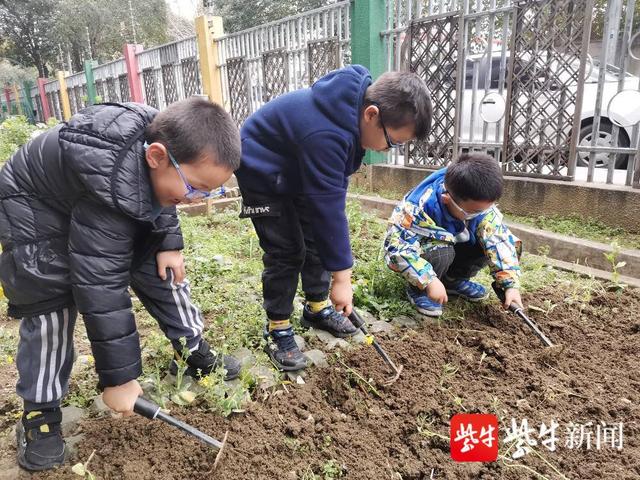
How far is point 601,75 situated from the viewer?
13.5 feet

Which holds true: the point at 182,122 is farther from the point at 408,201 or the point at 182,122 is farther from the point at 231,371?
the point at 408,201

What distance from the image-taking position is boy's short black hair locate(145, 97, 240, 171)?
4.92ft

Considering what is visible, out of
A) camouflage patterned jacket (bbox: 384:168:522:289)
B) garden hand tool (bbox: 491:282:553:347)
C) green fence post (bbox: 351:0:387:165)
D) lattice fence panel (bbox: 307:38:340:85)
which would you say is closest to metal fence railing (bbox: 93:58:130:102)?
lattice fence panel (bbox: 307:38:340:85)

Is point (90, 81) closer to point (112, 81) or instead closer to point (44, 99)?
point (112, 81)

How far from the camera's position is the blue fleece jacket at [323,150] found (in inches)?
75.8

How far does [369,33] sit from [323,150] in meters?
4.38

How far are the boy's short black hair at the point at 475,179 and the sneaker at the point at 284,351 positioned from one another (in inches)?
44.5

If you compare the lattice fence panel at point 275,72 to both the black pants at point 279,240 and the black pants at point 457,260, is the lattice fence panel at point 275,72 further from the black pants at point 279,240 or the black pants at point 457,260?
the black pants at point 279,240

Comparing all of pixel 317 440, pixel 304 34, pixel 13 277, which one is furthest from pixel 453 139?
pixel 13 277

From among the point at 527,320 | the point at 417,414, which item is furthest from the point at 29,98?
the point at 417,414

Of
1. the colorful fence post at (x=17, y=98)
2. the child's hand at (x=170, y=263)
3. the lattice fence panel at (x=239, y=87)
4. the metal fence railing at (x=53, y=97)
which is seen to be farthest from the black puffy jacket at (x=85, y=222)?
the colorful fence post at (x=17, y=98)

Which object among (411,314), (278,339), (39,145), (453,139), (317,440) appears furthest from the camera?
(453,139)

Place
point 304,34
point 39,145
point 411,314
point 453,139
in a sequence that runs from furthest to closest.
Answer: point 304,34 → point 453,139 → point 411,314 → point 39,145

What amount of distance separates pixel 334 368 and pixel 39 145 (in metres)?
1.46
